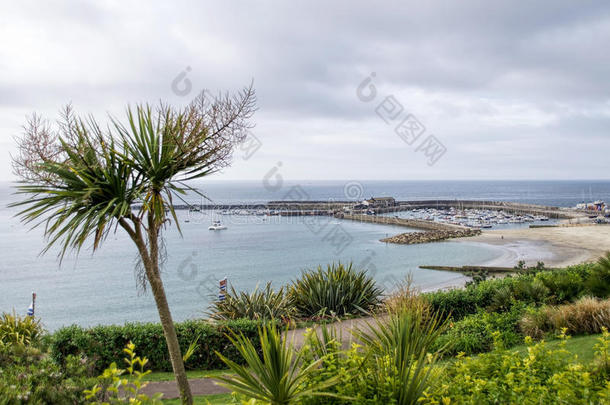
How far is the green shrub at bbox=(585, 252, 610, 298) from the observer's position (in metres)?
9.42

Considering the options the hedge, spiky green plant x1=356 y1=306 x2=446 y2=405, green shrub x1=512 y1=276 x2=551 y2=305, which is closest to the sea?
green shrub x1=512 y1=276 x2=551 y2=305

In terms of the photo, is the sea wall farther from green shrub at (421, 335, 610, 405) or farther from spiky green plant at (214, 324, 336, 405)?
spiky green plant at (214, 324, 336, 405)

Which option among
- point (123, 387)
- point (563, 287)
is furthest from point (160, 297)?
point (563, 287)

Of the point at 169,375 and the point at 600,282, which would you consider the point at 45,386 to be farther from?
the point at 600,282

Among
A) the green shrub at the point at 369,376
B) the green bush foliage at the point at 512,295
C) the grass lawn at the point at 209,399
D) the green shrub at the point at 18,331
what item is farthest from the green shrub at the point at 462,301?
the green shrub at the point at 18,331

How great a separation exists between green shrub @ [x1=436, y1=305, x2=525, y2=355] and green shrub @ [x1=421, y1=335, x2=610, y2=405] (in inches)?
142

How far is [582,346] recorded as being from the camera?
21.0 feet

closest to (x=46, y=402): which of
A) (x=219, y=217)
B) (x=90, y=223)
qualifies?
(x=90, y=223)

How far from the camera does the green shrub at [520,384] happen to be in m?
3.09

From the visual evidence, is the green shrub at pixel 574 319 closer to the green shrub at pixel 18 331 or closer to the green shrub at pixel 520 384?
the green shrub at pixel 520 384

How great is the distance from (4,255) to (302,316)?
5519cm

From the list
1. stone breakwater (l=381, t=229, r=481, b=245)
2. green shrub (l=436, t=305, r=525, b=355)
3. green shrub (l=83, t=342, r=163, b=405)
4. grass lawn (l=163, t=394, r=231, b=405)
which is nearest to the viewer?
green shrub (l=83, t=342, r=163, b=405)

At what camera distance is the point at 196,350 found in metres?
8.42

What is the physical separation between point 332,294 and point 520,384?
8.26m
